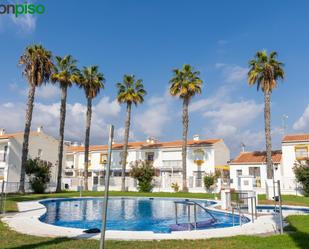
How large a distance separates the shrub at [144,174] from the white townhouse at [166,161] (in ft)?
15.2

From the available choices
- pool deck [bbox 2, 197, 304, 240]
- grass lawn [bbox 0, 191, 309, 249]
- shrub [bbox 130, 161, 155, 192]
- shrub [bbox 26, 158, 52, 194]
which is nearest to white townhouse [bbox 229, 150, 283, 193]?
shrub [bbox 130, 161, 155, 192]

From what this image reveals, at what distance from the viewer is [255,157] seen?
146ft

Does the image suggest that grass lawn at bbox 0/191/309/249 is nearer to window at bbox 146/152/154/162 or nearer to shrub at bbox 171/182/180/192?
shrub at bbox 171/182/180/192

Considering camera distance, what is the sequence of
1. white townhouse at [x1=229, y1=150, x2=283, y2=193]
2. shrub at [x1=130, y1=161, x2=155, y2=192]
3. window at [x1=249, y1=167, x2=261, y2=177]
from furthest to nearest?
window at [x1=249, y1=167, x2=261, y2=177], white townhouse at [x1=229, y1=150, x2=283, y2=193], shrub at [x1=130, y1=161, x2=155, y2=192]

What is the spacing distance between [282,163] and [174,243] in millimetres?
35933

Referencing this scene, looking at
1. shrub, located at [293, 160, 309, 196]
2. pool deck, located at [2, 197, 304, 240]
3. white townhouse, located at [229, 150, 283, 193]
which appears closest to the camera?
pool deck, located at [2, 197, 304, 240]

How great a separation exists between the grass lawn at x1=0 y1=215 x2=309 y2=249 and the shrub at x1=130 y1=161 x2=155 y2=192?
27964mm

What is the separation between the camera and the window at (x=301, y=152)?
39594mm

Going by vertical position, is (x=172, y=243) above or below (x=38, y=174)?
below

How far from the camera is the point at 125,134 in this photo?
135ft

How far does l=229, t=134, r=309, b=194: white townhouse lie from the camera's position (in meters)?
37.9

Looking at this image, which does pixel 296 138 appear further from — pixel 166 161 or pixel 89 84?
pixel 89 84

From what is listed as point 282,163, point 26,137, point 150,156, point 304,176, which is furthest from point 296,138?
point 26,137

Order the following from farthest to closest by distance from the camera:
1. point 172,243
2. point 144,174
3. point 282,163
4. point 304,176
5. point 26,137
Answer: point 282,163 < point 144,174 < point 304,176 < point 26,137 < point 172,243
